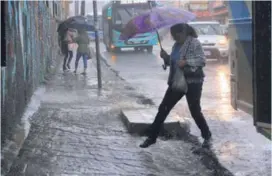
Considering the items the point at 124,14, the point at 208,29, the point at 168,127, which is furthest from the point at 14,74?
the point at 124,14

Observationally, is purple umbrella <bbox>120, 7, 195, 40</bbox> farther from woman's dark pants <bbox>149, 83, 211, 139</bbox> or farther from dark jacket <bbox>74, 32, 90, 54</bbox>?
dark jacket <bbox>74, 32, 90, 54</bbox>

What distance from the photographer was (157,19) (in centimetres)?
698

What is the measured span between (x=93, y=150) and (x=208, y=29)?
62.3 feet

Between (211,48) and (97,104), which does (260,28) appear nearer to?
(97,104)

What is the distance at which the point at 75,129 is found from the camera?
826 centimetres

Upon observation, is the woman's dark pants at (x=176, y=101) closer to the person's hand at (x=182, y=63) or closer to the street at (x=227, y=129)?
the person's hand at (x=182, y=63)

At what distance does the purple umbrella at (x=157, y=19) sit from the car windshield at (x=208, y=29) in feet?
58.5

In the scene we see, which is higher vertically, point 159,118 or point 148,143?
point 159,118

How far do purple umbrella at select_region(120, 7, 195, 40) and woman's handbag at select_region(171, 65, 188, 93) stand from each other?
702 mm

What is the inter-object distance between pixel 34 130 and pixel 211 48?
54.1 ft

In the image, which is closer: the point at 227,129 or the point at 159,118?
the point at 159,118

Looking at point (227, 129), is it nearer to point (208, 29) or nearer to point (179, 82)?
point (179, 82)

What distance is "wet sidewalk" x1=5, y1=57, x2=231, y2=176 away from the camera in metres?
5.98

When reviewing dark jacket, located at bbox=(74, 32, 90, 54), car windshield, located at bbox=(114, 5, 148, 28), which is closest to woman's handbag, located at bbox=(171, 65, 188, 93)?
dark jacket, located at bbox=(74, 32, 90, 54)
